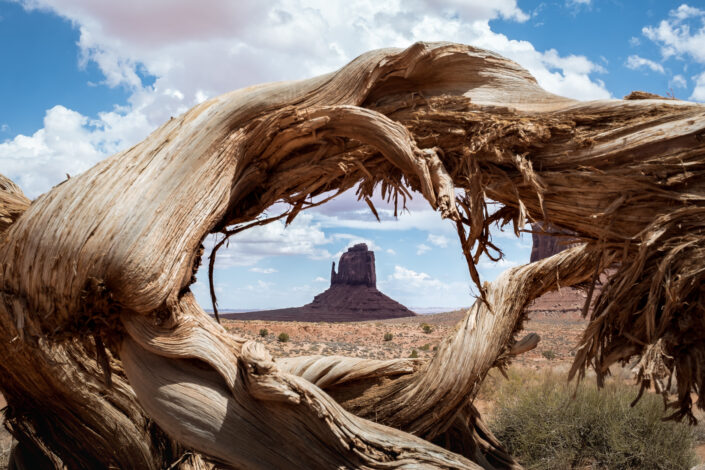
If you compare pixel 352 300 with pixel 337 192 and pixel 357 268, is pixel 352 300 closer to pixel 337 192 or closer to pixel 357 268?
pixel 357 268

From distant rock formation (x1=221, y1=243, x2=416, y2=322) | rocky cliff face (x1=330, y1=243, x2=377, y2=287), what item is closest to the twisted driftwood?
distant rock formation (x1=221, y1=243, x2=416, y2=322)

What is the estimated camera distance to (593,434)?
788cm

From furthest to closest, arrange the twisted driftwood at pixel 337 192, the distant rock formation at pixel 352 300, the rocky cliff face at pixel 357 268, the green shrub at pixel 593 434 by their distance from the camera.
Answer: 1. the rocky cliff face at pixel 357 268
2. the distant rock formation at pixel 352 300
3. the green shrub at pixel 593 434
4. the twisted driftwood at pixel 337 192

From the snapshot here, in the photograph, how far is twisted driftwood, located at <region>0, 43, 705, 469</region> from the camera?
120 inches

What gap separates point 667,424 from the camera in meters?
7.78

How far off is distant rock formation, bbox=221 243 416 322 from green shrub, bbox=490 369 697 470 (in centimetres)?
7993

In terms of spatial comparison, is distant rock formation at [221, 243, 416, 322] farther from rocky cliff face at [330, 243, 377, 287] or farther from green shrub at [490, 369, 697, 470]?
green shrub at [490, 369, 697, 470]

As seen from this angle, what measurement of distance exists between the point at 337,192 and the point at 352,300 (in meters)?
95.4

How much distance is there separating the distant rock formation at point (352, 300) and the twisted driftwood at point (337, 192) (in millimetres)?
84622

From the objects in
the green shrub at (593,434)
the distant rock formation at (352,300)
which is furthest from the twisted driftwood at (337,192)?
the distant rock formation at (352,300)

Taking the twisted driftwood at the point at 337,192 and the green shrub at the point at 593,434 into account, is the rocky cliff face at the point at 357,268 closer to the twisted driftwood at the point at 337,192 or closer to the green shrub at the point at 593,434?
the green shrub at the point at 593,434

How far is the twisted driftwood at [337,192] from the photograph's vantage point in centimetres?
306

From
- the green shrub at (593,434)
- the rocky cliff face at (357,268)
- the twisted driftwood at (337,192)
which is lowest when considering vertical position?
the green shrub at (593,434)

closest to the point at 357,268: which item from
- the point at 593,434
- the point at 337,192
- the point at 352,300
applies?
the point at 352,300
